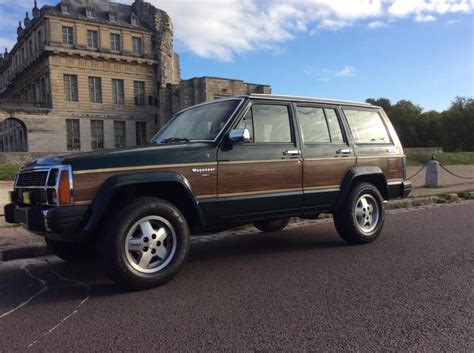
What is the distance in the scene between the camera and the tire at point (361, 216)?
6.38 meters

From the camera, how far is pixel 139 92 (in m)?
61.8

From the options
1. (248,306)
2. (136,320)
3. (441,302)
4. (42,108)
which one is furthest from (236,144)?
(42,108)

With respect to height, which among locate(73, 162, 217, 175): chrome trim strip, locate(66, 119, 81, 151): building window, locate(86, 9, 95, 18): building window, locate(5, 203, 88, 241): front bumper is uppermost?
locate(86, 9, 95, 18): building window

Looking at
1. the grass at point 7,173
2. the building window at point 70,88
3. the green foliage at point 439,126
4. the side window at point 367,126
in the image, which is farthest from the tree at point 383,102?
the side window at point 367,126

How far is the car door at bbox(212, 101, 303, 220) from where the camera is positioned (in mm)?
5148

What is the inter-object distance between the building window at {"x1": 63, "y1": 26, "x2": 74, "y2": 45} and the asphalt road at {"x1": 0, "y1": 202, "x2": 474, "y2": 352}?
55834 millimetres

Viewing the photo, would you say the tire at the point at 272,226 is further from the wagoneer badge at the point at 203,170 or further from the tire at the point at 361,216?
the wagoneer badge at the point at 203,170

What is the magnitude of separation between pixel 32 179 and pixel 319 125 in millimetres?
3663

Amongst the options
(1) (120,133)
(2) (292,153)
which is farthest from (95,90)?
(2) (292,153)

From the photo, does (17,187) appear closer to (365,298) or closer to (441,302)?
(365,298)

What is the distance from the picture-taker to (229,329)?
139 inches

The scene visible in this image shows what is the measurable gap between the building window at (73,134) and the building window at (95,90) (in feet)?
12.2

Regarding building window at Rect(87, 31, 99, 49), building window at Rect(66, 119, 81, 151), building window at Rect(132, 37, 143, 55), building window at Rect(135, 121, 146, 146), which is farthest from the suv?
building window at Rect(132, 37, 143, 55)

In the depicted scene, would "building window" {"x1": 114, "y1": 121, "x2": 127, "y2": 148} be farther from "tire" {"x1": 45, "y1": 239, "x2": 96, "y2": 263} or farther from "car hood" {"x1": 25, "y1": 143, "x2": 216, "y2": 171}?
"car hood" {"x1": 25, "y1": 143, "x2": 216, "y2": 171}
